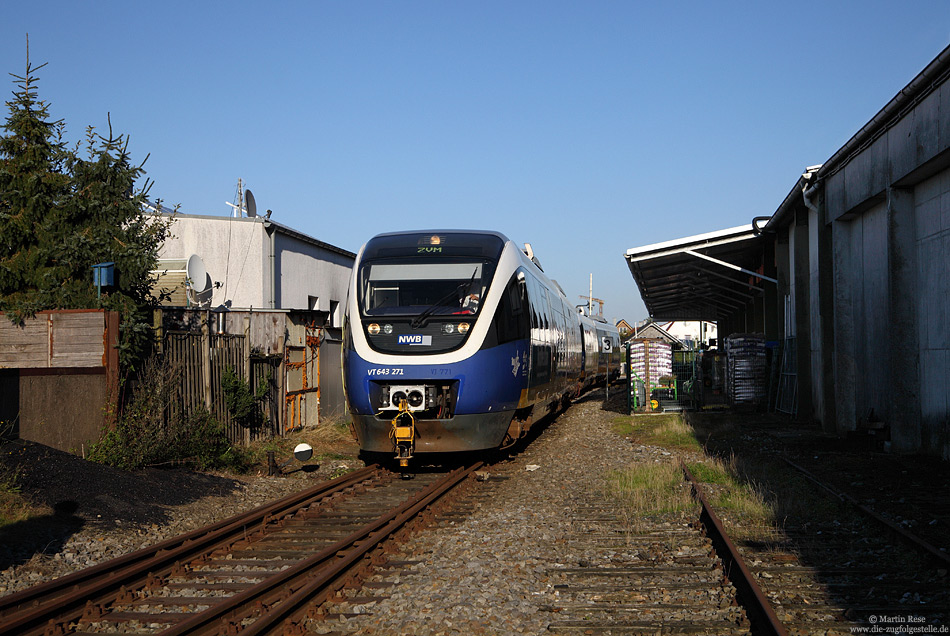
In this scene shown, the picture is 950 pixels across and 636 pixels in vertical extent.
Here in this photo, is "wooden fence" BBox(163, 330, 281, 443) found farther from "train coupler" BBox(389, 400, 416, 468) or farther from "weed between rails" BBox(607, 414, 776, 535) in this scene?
"weed between rails" BBox(607, 414, 776, 535)

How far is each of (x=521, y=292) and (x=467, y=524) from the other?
478 centimetres

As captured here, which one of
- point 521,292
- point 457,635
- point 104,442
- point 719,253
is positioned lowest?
point 457,635

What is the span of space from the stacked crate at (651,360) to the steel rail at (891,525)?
11596mm

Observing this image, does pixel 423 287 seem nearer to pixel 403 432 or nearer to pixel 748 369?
pixel 403 432

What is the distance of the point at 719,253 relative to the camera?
2748cm

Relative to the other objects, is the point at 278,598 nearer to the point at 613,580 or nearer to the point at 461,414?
the point at 613,580

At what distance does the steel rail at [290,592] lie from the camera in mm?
5047

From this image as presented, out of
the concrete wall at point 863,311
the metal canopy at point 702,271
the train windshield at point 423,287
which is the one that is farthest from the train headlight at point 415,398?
the metal canopy at point 702,271

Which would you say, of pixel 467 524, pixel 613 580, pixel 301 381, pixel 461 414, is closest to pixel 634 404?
pixel 301 381

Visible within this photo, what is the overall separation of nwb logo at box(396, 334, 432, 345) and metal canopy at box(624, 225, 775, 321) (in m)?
14.3

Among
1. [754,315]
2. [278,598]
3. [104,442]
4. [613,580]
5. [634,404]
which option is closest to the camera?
[278,598]

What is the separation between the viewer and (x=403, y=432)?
35.1ft

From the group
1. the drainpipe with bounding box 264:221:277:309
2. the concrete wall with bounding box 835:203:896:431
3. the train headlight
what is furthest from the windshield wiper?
the drainpipe with bounding box 264:221:277:309

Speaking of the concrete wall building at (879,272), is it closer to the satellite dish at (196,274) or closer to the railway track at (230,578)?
the railway track at (230,578)
